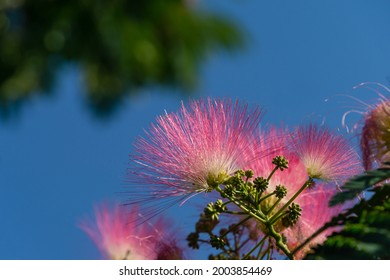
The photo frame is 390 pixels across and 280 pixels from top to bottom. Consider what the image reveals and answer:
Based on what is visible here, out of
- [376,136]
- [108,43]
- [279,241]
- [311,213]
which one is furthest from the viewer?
[108,43]

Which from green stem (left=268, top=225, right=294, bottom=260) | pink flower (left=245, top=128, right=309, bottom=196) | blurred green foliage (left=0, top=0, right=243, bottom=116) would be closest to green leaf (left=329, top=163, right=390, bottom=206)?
green stem (left=268, top=225, right=294, bottom=260)

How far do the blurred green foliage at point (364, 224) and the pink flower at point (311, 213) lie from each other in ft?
0.73

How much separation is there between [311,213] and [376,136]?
0.79ft

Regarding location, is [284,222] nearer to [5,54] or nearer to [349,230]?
[349,230]

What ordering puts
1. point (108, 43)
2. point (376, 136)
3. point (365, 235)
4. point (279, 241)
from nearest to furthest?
point (365, 235)
point (279, 241)
point (376, 136)
point (108, 43)

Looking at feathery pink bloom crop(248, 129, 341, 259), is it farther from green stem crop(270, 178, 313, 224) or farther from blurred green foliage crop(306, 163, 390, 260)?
blurred green foliage crop(306, 163, 390, 260)

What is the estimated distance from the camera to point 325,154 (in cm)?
135

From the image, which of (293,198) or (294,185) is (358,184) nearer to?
(293,198)

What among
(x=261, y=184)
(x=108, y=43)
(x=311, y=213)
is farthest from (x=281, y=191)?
(x=108, y=43)

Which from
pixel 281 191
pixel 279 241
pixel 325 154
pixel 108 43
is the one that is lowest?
pixel 279 241

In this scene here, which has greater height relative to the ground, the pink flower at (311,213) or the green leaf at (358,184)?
the pink flower at (311,213)

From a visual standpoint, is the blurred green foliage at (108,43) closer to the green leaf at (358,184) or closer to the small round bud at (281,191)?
the small round bud at (281,191)

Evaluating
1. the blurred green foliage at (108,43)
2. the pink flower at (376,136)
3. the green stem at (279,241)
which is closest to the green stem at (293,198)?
the green stem at (279,241)

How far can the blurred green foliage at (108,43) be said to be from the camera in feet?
5.43
